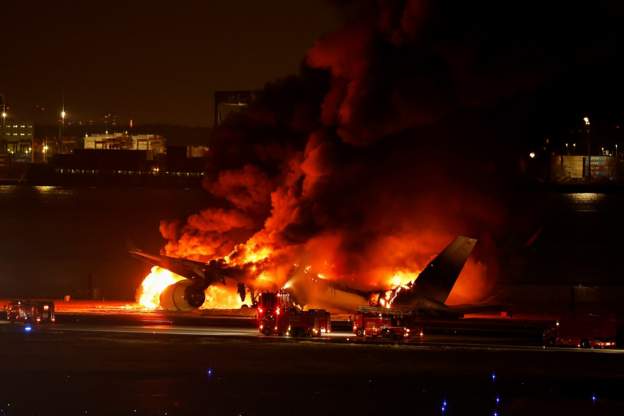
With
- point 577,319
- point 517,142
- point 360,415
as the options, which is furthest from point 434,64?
point 360,415

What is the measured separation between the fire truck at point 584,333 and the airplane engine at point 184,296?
820 inches

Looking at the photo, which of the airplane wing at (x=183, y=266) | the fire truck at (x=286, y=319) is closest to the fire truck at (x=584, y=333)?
the fire truck at (x=286, y=319)

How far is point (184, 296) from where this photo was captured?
203ft

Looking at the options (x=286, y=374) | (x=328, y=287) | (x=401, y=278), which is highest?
(x=401, y=278)

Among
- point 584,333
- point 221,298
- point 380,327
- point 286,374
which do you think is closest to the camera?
point 286,374

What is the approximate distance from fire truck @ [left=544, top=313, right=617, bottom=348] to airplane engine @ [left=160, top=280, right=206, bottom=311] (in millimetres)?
20820

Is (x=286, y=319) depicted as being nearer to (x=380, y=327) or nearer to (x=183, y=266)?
(x=380, y=327)

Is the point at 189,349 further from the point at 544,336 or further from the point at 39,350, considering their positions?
the point at 544,336

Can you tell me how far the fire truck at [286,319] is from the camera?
49.8 m

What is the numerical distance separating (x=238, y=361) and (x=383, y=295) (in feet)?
66.3

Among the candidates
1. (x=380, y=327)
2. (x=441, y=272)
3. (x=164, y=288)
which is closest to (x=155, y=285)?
(x=164, y=288)

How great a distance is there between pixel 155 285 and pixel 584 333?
90.2 feet

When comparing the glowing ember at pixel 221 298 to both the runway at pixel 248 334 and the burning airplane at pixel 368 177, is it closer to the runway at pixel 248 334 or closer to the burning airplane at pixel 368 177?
the burning airplane at pixel 368 177

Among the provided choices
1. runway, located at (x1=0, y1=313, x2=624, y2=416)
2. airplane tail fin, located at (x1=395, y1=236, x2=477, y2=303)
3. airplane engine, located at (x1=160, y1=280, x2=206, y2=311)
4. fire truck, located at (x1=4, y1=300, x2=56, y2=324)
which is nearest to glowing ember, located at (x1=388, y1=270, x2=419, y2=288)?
airplane tail fin, located at (x1=395, y1=236, x2=477, y2=303)
